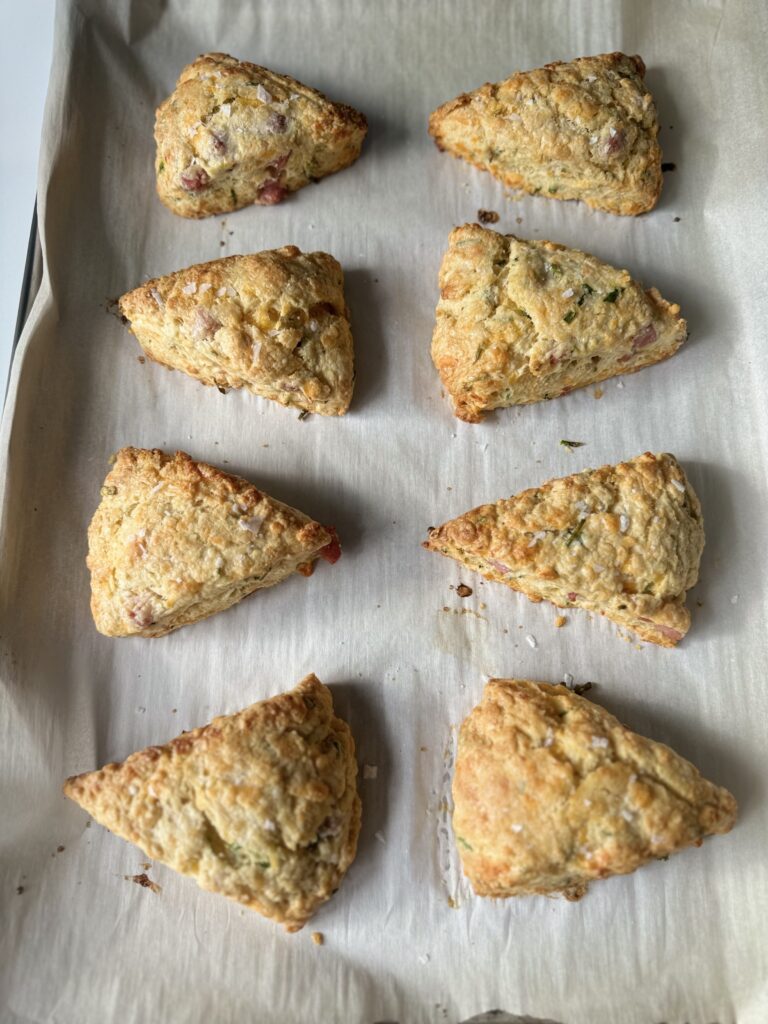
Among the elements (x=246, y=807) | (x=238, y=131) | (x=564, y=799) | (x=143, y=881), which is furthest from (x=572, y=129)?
(x=143, y=881)

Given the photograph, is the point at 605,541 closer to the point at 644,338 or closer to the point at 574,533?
the point at 574,533

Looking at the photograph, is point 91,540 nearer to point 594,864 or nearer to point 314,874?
point 314,874

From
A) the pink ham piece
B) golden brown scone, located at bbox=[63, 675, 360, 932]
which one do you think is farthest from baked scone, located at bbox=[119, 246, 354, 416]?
golden brown scone, located at bbox=[63, 675, 360, 932]

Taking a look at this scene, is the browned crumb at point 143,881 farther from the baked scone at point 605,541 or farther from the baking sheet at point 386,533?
the baked scone at point 605,541

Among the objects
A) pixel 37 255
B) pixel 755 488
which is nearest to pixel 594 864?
pixel 755 488

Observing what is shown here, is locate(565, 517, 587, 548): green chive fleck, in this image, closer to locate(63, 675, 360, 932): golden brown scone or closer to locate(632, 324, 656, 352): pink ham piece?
locate(632, 324, 656, 352): pink ham piece
